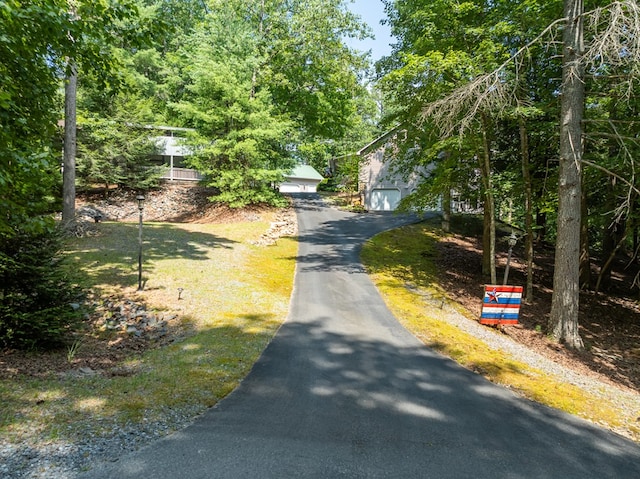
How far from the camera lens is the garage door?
3111 cm

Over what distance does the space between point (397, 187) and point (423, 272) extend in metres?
17.2

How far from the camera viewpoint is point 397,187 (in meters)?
31.0

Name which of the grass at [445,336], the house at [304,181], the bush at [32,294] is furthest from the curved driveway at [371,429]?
the house at [304,181]

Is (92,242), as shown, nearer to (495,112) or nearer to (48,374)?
(48,374)

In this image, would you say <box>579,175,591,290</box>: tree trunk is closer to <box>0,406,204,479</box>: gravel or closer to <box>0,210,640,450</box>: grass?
<box>0,210,640,450</box>: grass

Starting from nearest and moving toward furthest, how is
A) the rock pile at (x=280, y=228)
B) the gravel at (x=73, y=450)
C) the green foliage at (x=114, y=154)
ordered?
the gravel at (x=73, y=450)
the rock pile at (x=280, y=228)
the green foliage at (x=114, y=154)

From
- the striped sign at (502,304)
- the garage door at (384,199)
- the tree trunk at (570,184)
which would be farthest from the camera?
the garage door at (384,199)

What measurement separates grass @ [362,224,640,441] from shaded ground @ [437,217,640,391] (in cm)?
107

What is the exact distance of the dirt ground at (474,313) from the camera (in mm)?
5910

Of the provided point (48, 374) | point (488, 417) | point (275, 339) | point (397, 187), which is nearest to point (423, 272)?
point (275, 339)

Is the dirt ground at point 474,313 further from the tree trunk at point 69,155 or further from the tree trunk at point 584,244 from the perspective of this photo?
the tree trunk at point 69,155

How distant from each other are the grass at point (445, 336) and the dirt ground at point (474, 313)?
1.10 m

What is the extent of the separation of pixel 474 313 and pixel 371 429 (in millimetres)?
8037

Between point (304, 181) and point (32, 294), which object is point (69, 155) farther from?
point (304, 181)
